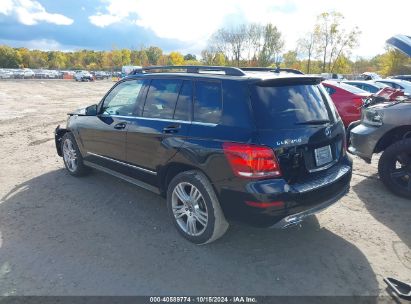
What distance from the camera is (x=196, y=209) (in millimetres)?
3533

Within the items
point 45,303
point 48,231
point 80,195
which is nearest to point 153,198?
point 80,195

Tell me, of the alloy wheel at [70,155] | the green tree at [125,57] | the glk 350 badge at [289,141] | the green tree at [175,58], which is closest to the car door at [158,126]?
the glk 350 badge at [289,141]

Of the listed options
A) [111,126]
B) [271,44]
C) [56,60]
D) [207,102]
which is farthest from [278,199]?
[56,60]

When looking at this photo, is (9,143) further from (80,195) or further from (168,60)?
(168,60)

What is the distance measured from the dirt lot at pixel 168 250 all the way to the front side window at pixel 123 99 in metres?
1.22

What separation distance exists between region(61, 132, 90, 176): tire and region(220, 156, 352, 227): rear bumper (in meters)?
3.19

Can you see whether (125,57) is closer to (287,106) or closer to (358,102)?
(358,102)

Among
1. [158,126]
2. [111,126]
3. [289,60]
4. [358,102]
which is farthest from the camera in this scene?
[289,60]

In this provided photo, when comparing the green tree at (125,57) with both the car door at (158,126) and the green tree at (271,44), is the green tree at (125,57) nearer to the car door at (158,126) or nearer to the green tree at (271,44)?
the green tree at (271,44)

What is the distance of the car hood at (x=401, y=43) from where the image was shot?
4636 mm

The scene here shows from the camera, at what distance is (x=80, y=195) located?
4.92 meters

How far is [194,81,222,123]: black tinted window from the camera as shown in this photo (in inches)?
131

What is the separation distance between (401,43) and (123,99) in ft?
13.0

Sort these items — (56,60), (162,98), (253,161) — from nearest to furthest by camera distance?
(253,161) < (162,98) < (56,60)
